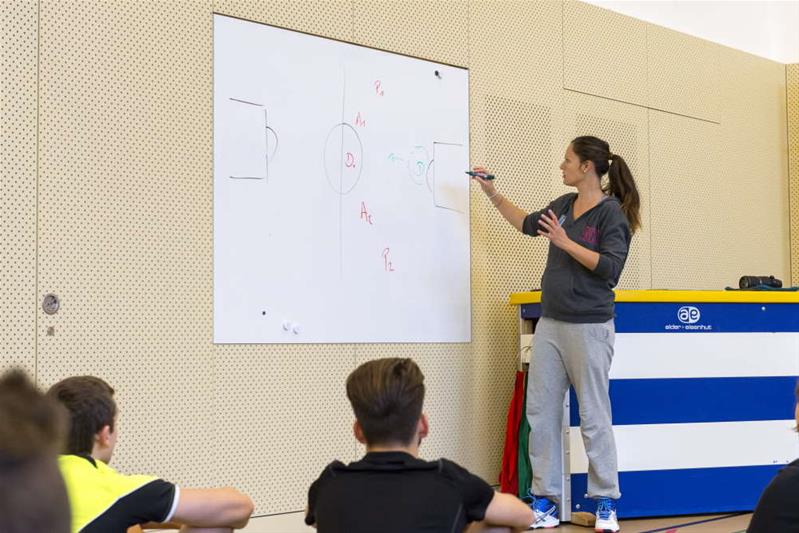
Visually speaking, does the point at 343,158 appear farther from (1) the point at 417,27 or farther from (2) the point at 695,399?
(2) the point at 695,399

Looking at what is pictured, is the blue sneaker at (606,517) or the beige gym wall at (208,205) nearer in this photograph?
the beige gym wall at (208,205)

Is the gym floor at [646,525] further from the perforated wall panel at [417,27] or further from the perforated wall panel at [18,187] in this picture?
the perforated wall panel at [417,27]

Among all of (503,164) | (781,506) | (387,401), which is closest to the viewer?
(781,506)

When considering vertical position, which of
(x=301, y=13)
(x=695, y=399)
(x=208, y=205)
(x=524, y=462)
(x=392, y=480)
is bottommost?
(x=524, y=462)

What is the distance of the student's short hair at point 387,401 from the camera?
6.13 feet

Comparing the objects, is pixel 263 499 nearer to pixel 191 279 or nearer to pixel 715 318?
pixel 191 279

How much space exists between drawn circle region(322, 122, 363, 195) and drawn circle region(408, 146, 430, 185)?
0.90ft

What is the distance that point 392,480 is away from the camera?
1.78m

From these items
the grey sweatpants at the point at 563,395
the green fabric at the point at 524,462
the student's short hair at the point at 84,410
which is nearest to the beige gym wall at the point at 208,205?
the green fabric at the point at 524,462

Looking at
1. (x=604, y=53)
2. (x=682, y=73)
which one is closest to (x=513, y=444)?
(x=604, y=53)

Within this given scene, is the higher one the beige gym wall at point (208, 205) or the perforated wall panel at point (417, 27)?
the perforated wall panel at point (417, 27)

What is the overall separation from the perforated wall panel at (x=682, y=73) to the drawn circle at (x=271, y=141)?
242cm

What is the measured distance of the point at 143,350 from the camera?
139 inches

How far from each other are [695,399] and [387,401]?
2.73 meters
